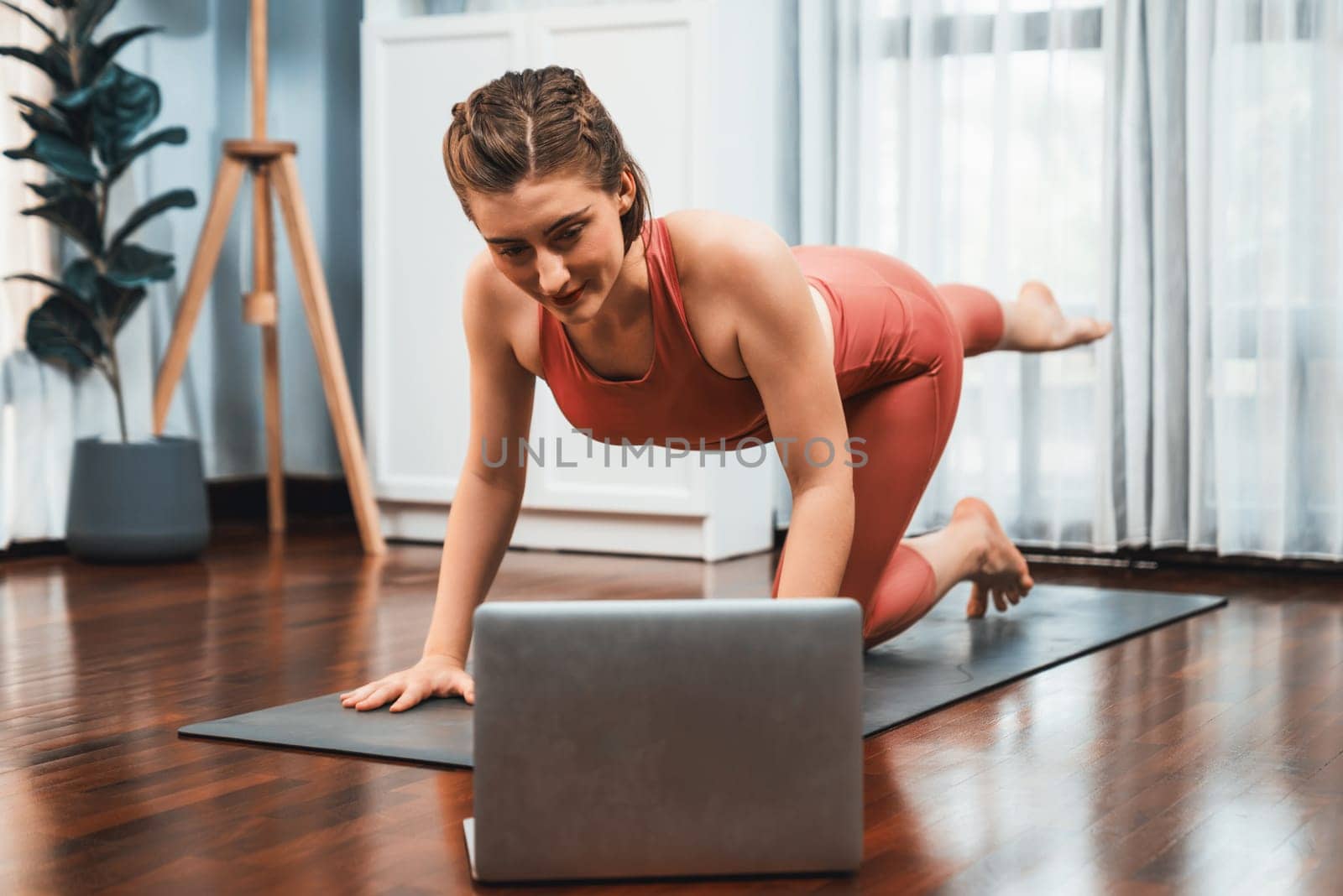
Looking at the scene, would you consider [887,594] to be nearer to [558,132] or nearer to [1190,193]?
[558,132]

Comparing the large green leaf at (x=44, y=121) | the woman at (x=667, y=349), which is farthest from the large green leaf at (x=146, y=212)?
the woman at (x=667, y=349)

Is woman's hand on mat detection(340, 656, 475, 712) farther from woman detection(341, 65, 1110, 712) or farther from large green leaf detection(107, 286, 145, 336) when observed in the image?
large green leaf detection(107, 286, 145, 336)

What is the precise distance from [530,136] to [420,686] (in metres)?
0.81

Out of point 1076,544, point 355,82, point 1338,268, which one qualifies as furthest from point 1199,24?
point 355,82

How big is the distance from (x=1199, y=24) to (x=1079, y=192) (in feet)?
1.51

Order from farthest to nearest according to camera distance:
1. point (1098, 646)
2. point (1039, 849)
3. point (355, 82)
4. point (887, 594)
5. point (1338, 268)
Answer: point (355, 82), point (1338, 268), point (1098, 646), point (887, 594), point (1039, 849)

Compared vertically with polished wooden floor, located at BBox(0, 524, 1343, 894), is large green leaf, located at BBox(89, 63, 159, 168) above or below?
above

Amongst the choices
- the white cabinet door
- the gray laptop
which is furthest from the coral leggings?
the white cabinet door

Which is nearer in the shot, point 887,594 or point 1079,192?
point 887,594

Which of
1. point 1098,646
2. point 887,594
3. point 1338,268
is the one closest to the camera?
point 887,594

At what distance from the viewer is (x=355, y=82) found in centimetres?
460

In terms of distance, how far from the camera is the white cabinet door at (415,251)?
3945mm

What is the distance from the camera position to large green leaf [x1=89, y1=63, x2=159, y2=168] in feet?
11.7

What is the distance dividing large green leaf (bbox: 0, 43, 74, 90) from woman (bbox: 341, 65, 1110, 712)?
2061mm
